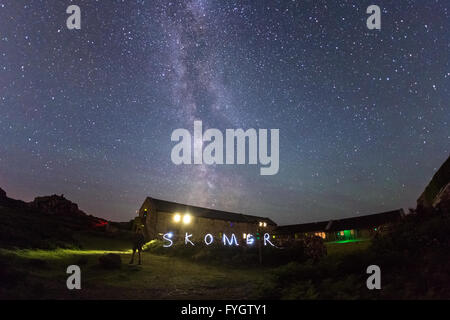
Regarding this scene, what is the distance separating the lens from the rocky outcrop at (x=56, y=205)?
45.1 m

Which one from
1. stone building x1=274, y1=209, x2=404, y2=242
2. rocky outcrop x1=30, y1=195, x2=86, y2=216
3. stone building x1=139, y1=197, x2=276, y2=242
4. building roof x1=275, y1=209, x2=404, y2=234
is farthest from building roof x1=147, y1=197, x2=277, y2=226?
rocky outcrop x1=30, y1=195, x2=86, y2=216

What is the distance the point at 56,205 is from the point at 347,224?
50.3 meters

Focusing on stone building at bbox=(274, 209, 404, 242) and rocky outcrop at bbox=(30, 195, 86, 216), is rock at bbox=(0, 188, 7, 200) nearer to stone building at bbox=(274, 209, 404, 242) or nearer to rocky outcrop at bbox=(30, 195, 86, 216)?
rocky outcrop at bbox=(30, 195, 86, 216)

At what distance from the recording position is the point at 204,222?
141 ft

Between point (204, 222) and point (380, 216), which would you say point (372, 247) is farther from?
point (380, 216)

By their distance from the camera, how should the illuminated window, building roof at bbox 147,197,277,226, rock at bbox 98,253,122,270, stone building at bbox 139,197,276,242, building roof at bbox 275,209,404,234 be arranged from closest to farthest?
1. rock at bbox 98,253,122,270
2. stone building at bbox 139,197,276,242
3. building roof at bbox 147,197,277,226
4. the illuminated window
5. building roof at bbox 275,209,404,234

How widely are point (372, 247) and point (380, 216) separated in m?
39.9

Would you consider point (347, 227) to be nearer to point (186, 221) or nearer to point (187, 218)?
point (187, 218)

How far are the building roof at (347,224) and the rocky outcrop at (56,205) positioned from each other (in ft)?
130

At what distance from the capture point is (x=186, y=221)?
135ft

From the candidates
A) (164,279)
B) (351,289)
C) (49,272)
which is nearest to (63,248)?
(49,272)

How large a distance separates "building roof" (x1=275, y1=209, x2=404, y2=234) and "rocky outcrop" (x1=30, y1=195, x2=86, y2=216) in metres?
39.6

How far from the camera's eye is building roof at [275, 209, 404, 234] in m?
41.4

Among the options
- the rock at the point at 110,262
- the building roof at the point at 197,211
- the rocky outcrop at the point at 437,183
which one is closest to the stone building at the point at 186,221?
the building roof at the point at 197,211
